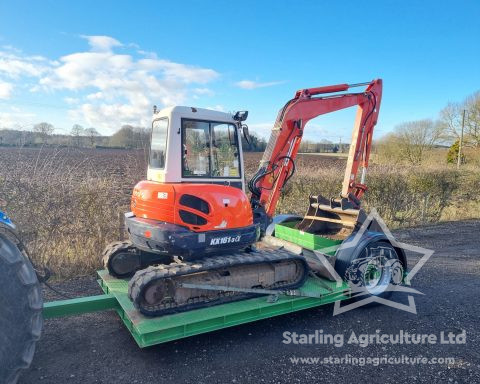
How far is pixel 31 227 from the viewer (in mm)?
6160

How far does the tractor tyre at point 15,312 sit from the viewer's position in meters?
2.83

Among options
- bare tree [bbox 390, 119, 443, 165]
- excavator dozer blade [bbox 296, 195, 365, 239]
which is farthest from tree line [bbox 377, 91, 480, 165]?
excavator dozer blade [bbox 296, 195, 365, 239]

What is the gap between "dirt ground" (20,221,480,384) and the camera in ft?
12.3

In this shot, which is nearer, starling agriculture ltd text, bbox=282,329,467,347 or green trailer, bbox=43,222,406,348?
green trailer, bbox=43,222,406,348

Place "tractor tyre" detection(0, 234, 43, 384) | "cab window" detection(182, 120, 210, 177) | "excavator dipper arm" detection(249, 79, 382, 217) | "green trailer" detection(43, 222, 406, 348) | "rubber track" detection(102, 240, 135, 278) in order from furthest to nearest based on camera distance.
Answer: "excavator dipper arm" detection(249, 79, 382, 217)
"rubber track" detection(102, 240, 135, 278)
"cab window" detection(182, 120, 210, 177)
"green trailer" detection(43, 222, 406, 348)
"tractor tyre" detection(0, 234, 43, 384)

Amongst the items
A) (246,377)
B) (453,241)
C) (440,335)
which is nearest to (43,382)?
(246,377)

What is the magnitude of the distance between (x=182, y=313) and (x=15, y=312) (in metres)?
1.75

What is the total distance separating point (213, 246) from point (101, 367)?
1738 millimetres

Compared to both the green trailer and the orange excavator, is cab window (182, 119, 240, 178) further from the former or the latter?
the green trailer

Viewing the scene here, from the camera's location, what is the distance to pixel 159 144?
189 inches

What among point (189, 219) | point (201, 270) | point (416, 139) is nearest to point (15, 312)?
point (201, 270)

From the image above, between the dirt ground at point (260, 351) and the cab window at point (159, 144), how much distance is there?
2.12 meters

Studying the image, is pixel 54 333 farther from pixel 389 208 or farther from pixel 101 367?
pixel 389 208

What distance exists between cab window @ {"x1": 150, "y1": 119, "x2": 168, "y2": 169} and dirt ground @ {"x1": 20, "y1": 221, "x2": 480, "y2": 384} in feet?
6.95
